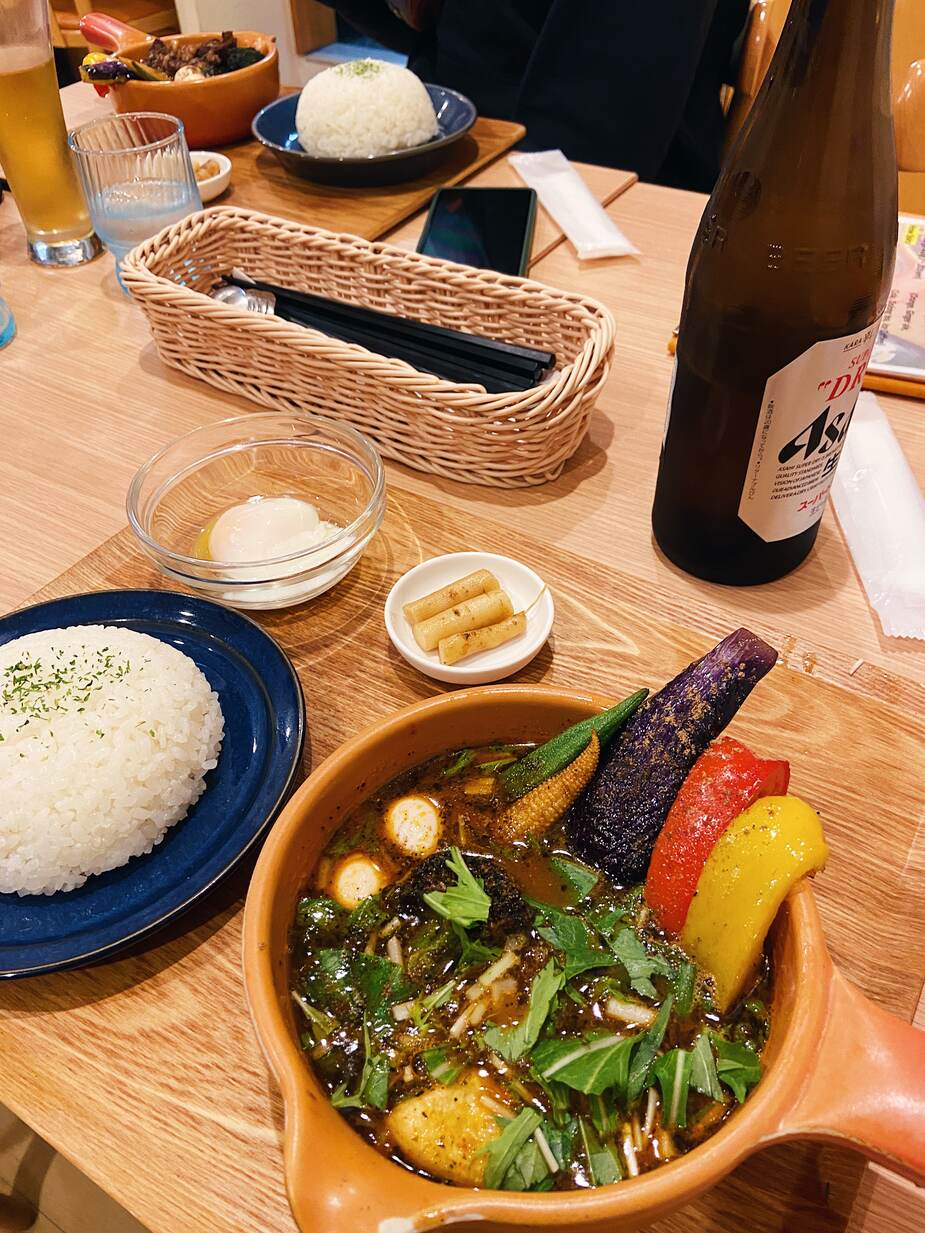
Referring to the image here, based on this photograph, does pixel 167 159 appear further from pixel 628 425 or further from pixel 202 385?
pixel 628 425

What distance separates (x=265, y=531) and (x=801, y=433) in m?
0.55

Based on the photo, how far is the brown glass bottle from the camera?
69 cm

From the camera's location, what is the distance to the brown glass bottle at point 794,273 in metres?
0.69

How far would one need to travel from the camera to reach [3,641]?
84 centimetres

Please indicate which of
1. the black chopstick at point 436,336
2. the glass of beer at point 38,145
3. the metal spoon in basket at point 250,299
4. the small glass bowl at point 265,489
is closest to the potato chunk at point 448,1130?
the small glass bowl at point 265,489

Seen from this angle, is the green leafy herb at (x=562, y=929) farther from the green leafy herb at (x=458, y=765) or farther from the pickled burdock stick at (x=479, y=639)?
the pickled burdock stick at (x=479, y=639)

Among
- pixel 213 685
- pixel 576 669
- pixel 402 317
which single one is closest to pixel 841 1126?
pixel 576 669

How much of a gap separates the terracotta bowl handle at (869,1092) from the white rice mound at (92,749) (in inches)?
19.4

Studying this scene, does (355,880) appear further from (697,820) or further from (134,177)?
(134,177)

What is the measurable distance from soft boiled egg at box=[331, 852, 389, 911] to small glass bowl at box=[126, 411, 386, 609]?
350mm

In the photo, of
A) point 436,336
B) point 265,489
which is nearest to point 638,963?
point 265,489

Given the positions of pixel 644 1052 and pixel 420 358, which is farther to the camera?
pixel 420 358

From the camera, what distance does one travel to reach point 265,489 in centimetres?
107

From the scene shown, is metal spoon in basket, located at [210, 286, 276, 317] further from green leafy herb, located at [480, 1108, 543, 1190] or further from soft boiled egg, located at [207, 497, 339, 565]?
green leafy herb, located at [480, 1108, 543, 1190]
